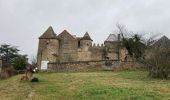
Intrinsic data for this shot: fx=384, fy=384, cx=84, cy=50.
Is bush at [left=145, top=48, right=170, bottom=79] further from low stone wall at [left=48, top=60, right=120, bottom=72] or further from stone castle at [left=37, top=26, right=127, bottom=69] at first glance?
stone castle at [left=37, top=26, right=127, bottom=69]

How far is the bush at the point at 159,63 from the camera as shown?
3616 cm

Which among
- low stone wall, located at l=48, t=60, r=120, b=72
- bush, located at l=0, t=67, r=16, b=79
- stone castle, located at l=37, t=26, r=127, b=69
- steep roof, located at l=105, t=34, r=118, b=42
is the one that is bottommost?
bush, located at l=0, t=67, r=16, b=79

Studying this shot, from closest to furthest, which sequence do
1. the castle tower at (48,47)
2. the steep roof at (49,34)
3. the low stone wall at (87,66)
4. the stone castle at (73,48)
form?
the low stone wall at (87,66), the castle tower at (48,47), the stone castle at (73,48), the steep roof at (49,34)

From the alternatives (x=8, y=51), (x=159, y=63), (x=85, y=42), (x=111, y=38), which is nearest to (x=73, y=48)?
(x=85, y=42)

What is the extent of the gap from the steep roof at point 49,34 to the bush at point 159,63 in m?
36.2

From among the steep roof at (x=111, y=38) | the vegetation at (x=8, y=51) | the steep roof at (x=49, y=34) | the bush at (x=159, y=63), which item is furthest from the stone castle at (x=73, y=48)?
the bush at (x=159, y=63)

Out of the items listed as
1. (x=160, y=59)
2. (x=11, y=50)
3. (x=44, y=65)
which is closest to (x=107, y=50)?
(x=44, y=65)

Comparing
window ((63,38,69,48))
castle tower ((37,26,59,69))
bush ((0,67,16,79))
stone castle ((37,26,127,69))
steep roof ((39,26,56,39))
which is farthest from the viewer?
window ((63,38,69,48))

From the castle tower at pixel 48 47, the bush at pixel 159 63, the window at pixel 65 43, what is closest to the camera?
the bush at pixel 159 63

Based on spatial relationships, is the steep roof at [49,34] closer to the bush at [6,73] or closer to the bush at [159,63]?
the bush at [6,73]

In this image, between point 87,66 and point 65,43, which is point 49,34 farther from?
point 87,66

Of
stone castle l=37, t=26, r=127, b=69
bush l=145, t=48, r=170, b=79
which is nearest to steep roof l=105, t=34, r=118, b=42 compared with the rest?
stone castle l=37, t=26, r=127, b=69

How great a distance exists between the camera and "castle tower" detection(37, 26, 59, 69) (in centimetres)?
7056

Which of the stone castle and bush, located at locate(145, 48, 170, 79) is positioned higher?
the stone castle
